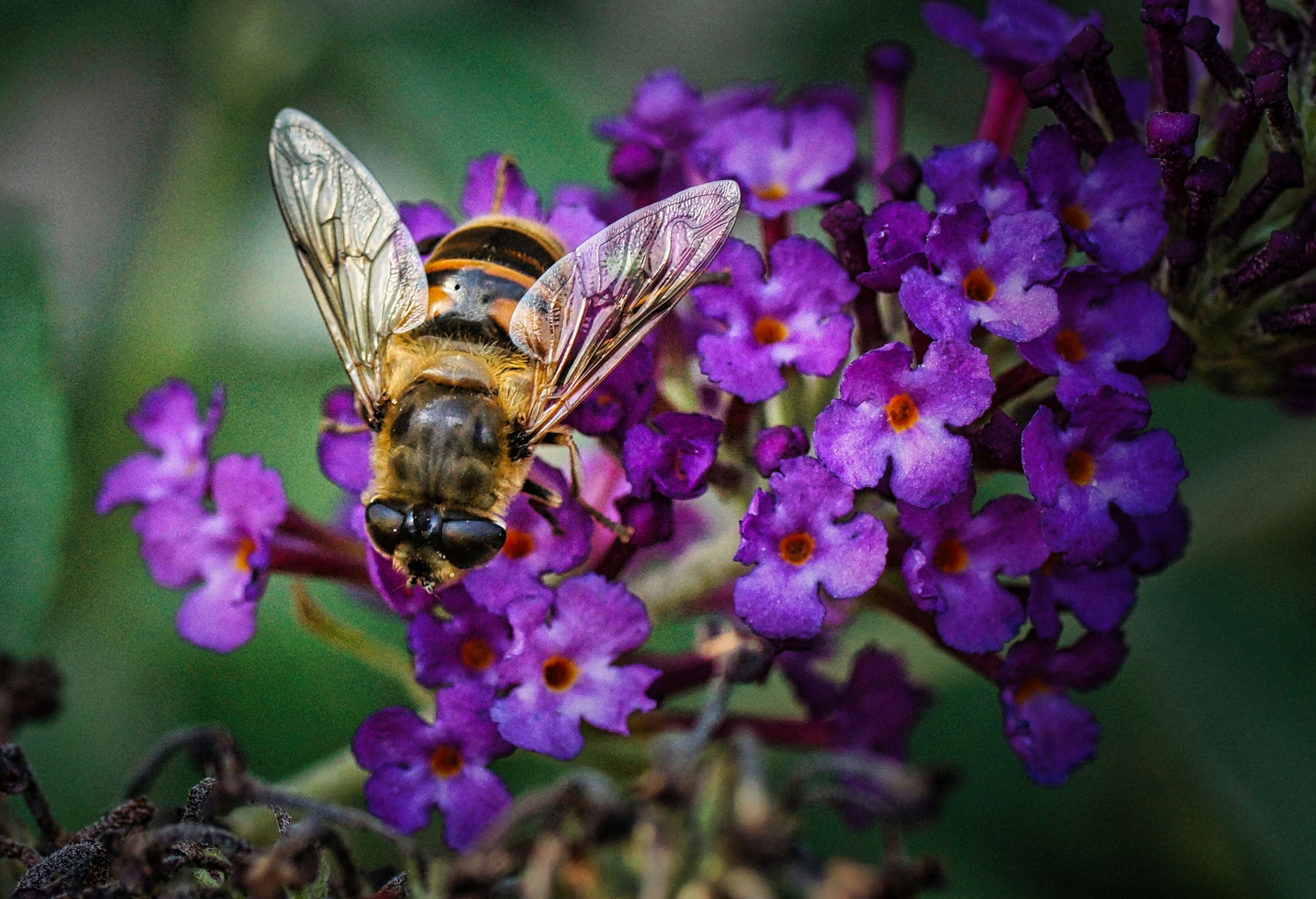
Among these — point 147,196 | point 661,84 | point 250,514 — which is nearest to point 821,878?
point 250,514

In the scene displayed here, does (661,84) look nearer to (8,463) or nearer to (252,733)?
(8,463)

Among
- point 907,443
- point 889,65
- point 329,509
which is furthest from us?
point 329,509

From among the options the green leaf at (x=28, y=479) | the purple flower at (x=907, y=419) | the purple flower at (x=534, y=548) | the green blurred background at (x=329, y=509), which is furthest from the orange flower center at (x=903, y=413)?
the green leaf at (x=28, y=479)

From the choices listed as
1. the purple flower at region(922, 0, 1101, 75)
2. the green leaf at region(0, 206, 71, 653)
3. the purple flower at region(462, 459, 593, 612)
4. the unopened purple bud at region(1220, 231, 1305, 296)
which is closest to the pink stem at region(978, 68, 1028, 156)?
the purple flower at region(922, 0, 1101, 75)

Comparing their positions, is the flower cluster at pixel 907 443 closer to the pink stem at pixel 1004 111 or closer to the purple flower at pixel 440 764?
the purple flower at pixel 440 764

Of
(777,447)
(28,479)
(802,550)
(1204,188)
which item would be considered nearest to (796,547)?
(802,550)

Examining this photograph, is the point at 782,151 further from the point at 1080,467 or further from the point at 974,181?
the point at 1080,467
